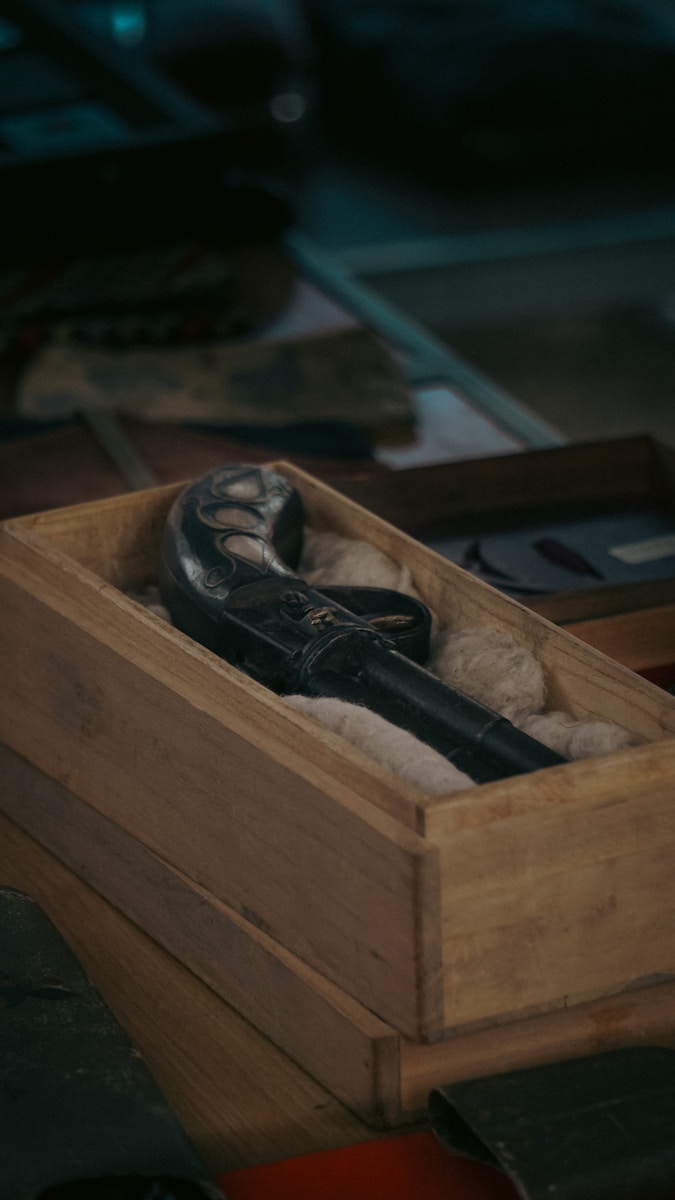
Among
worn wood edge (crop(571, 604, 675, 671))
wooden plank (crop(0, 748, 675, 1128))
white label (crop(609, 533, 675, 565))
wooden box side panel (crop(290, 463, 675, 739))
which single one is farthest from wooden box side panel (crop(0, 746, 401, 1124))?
white label (crop(609, 533, 675, 565))

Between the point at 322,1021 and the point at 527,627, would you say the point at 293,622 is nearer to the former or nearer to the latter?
the point at 527,627

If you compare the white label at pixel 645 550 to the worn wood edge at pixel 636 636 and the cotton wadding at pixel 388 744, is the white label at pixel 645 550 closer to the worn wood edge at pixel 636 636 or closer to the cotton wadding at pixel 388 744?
the worn wood edge at pixel 636 636

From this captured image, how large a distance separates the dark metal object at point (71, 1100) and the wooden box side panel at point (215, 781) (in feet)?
0.35

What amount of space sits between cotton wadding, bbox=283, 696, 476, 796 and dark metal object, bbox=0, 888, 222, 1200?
21cm

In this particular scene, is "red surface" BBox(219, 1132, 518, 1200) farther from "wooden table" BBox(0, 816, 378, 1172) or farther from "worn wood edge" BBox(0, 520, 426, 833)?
"worn wood edge" BBox(0, 520, 426, 833)

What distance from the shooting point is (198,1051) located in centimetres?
97

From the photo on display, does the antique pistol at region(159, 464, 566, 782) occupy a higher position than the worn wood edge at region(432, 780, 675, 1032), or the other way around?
the antique pistol at region(159, 464, 566, 782)

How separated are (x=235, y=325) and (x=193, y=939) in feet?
4.51

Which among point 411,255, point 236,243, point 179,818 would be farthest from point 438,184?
point 179,818

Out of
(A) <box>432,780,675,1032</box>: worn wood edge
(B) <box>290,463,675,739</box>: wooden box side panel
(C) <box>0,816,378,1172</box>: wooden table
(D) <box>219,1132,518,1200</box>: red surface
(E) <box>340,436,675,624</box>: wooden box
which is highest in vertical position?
(E) <box>340,436,675,624</box>: wooden box

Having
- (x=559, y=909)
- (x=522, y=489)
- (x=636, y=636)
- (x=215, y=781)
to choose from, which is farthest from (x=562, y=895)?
(x=522, y=489)

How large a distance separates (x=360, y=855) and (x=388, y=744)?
0.30 ft

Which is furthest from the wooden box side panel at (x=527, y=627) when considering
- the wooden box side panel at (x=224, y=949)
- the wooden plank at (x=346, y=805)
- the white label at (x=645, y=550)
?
the white label at (x=645, y=550)

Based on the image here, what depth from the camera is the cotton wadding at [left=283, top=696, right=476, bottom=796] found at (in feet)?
2.92
